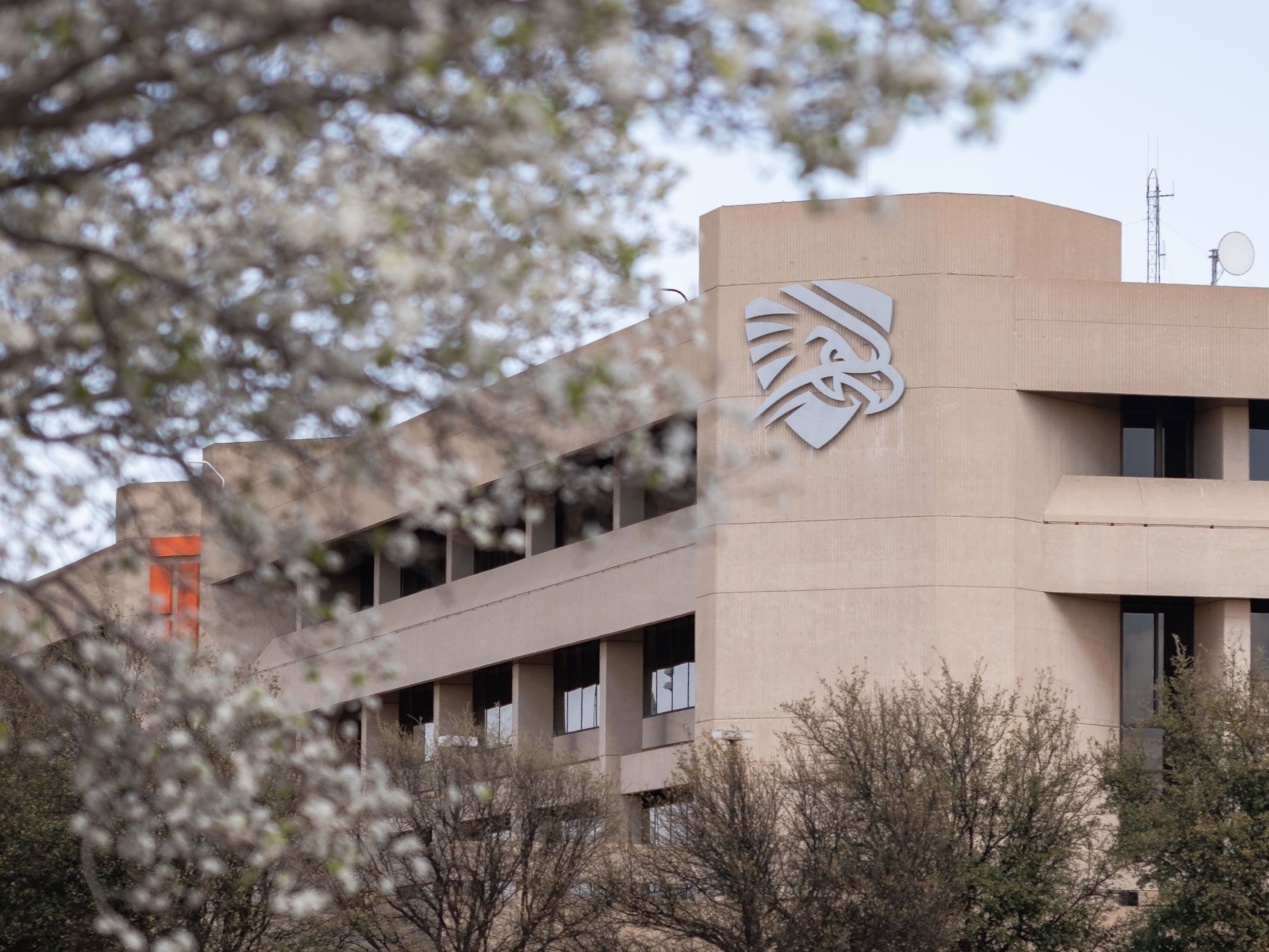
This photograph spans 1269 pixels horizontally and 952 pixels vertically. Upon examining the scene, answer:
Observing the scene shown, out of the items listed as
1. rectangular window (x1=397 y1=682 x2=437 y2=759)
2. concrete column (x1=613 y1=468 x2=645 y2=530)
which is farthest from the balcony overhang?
rectangular window (x1=397 y1=682 x2=437 y2=759)

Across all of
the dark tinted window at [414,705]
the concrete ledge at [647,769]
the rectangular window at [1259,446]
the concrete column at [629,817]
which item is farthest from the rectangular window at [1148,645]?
the dark tinted window at [414,705]

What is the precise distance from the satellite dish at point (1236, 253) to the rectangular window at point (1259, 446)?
176 inches

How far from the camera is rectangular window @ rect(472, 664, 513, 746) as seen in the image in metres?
52.4

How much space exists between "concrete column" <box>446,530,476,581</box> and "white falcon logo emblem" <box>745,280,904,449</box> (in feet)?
47.0

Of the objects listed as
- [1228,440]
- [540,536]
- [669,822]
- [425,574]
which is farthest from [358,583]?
[1228,440]

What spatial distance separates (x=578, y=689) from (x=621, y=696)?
8.98 ft

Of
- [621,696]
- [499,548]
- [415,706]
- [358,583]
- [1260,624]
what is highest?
[358,583]

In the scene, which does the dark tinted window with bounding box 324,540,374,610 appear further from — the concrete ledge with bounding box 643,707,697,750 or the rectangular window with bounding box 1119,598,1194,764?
the rectangular window with bounding box 1119,598,1194,764

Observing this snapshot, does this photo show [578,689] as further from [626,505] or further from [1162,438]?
[1162,438]

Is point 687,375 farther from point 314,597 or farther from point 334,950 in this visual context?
point 334,950

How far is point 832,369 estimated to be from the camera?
41500 mm

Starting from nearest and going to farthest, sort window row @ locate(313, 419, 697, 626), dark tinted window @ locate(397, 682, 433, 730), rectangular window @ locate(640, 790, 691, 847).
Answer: rectangular window @ locate(640, 790, 691, 847) → window row @ locate(313, 419, 697, 626) → dark tinted window @ locate(397, 682, 433, 730)

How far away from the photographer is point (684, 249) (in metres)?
15.1

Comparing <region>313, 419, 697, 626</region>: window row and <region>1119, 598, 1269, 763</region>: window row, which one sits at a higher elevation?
<region>313, 419, 697, 626</region>: window row
